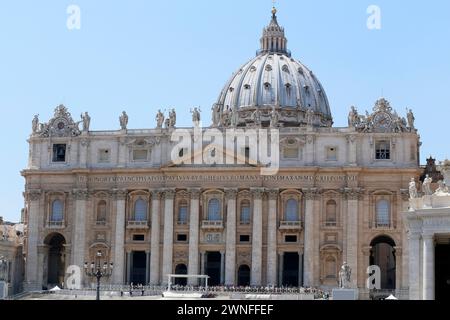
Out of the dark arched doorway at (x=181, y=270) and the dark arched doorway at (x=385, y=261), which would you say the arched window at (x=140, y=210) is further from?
the dark arched doorway at (x=385, y=261)

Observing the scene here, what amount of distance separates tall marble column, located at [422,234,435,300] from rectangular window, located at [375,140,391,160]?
39578mm

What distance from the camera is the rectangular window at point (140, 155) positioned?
76.3m

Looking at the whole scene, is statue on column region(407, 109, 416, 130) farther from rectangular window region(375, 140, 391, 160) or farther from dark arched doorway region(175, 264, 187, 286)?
dark arched doorway region(175, 264, 187, 286)

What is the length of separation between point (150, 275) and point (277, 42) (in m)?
48.8

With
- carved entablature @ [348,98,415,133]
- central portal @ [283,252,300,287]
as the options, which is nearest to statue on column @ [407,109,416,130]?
carved entablature @ [348,98,415,133]

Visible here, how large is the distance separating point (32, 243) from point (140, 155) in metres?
12.3

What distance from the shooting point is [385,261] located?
8181cm

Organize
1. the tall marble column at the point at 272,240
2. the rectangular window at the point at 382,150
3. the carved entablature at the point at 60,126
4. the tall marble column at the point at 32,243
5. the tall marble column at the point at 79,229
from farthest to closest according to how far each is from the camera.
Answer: the carved entablature at the point at 60,126 < the tall marble column at the point at 32,243 < the tall marble column at the point at 79,229 < the rectangular window at the point at 382,150 < the tall marble column at the point at 272,240

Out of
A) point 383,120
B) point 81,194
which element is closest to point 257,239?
point 383,120

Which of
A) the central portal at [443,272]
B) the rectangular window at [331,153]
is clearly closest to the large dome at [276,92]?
the rectangular window at [331,153]

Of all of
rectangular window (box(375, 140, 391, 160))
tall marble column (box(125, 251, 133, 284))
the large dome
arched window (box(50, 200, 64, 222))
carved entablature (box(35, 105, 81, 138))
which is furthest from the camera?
the large dome

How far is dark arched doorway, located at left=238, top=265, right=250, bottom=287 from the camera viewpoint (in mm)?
74188

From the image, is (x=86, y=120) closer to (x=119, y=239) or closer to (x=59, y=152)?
(x=59, y=152)

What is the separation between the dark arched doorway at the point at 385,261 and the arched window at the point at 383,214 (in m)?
5.38
